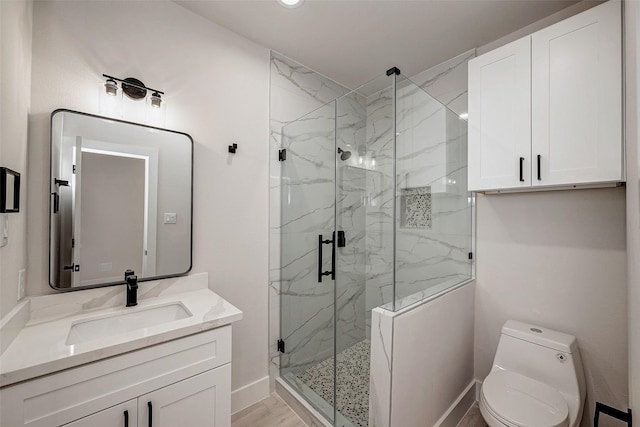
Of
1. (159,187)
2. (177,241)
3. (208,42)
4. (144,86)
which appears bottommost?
(177,241)

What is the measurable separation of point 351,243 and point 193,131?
Result: 4.37 ft

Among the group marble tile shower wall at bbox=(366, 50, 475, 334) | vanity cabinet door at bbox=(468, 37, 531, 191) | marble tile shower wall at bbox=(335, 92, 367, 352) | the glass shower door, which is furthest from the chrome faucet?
vanity cabinet door at bbox=(468, 37, 531, 191)

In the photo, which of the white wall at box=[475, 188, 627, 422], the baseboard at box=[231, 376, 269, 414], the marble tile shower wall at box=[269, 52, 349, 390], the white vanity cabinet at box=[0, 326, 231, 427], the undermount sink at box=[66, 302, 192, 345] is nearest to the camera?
the white vanity cabinet at box=[0, 326, 231, 427]

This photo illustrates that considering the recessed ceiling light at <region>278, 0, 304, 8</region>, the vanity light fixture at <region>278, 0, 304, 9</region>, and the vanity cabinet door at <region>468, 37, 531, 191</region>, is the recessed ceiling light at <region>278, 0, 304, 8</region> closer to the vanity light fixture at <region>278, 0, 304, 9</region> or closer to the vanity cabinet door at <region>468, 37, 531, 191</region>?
the vanity light fixture at <region>278, 0, 304, 9</region>

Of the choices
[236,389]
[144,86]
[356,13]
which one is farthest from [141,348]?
[356,13]

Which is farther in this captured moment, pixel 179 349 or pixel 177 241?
pixel 177 241

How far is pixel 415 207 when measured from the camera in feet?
5.80

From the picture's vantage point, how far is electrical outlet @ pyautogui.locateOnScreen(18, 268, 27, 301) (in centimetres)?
116

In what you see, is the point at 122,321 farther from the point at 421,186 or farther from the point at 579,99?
the point at 579,99

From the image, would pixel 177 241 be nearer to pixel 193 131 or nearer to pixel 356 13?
pixel 193 131

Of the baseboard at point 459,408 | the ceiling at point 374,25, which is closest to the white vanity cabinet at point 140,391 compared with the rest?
the baseboard at point 459,408

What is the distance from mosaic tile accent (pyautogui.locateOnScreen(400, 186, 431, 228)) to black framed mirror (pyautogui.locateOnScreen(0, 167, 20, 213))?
175 cm

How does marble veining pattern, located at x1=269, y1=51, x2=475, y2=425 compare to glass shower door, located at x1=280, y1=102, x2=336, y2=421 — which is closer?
marble veining pattern, located at x1=269, y1=51, x2=475, y2=425

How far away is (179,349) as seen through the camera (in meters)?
1.18
